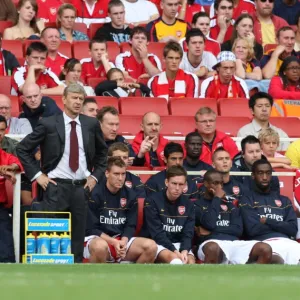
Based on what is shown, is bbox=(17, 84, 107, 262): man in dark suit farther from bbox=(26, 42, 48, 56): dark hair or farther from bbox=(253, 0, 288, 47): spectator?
bbox=(253, 0, 288, 47): spectator

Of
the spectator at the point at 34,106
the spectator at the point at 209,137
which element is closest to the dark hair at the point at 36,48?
the spectator at the point at 34,106

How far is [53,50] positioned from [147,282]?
7.29 metres

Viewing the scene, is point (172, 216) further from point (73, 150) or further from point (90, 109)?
point (90, 109)

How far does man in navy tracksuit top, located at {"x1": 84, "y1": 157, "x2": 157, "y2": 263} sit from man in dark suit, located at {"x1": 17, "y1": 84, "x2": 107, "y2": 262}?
0.36m

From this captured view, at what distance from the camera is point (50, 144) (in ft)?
37.4

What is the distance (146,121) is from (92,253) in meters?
1.97

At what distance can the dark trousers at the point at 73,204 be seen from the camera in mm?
11375

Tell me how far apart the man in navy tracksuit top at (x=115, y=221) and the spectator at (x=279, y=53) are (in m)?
4.67

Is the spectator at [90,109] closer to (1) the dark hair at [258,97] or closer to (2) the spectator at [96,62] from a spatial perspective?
(2) the spectator at [96,62]

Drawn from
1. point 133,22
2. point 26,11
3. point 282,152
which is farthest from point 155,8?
point 282,152

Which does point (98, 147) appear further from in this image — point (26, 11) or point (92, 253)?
point (26, 11)

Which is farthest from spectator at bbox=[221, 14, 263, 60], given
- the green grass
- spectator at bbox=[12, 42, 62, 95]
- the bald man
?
the green grass

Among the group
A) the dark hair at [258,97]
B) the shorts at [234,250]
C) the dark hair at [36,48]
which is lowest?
the shorts at [234,250]

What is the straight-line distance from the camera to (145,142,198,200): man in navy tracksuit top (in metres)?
12.3
